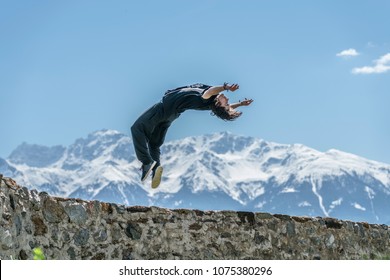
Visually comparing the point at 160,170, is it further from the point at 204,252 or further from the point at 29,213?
the point at 29,213

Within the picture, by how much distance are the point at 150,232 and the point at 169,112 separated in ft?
5.19

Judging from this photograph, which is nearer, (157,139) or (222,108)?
(222,108)

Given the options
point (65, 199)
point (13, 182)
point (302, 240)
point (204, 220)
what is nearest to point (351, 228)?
point (302, 240)


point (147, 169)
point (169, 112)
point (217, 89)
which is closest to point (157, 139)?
point (147, 169)

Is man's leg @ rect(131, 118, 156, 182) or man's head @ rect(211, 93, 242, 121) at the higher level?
man's head @ rect(211, 93, 242, 121)

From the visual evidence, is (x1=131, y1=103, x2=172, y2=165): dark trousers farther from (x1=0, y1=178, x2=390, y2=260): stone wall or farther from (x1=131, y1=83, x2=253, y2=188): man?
(x1=0, y1=178, x2=390, y2=260): stone wall

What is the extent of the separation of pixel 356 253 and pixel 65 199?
6502mm

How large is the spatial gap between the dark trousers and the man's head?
0.67 meters

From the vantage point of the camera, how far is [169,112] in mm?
11125

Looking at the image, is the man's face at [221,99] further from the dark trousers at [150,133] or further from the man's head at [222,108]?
the dark trousers at [150,133]

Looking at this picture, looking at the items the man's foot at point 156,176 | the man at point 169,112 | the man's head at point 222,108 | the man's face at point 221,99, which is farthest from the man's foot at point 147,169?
the man's face at point 221,99

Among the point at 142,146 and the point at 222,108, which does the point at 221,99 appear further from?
the point at 142,146

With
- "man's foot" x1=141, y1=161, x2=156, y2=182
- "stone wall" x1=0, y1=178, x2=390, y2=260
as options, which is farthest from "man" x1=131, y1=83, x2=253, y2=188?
"stone wall" x1=0, y1=178, x2=390, y2=260

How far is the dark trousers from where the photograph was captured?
1118 cm
